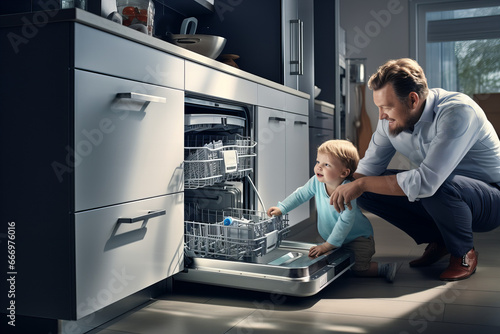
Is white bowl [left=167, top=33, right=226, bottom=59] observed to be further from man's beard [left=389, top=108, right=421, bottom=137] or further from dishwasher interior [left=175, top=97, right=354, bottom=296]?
man's beard [left=389, top=108, right=421, bottom=137]

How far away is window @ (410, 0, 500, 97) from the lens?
5375 millimetres

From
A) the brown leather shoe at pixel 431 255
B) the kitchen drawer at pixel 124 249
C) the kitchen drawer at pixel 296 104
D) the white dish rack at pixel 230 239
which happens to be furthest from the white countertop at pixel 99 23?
the brown leather shoe at pixel 431 255

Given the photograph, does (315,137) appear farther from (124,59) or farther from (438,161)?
(124,59)

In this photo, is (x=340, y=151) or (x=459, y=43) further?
(x=459, y=43)

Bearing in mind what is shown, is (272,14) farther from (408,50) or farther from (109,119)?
(408,50)

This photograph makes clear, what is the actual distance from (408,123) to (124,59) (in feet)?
3.85

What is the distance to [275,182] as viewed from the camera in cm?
266

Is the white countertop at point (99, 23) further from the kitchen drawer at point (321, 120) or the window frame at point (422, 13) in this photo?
the window frame at point (422, 13)

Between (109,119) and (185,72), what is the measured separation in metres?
0.45

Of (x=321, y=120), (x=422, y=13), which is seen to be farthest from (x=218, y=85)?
(x=422, y=13)

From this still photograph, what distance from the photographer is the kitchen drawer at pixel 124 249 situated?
4.19 ft

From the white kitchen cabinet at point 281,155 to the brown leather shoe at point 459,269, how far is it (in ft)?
2.76

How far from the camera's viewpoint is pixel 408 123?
Answer: 6.93ft
